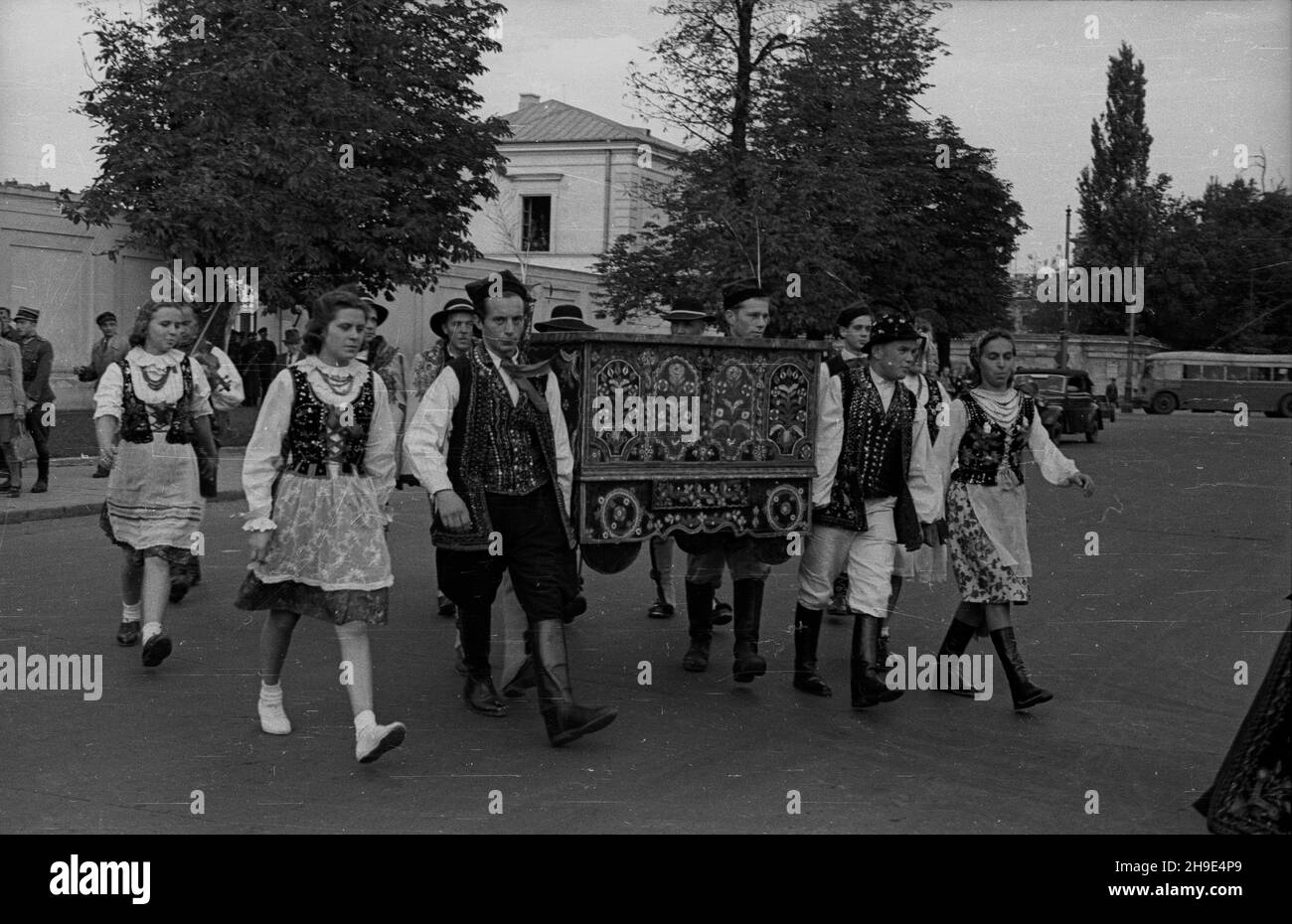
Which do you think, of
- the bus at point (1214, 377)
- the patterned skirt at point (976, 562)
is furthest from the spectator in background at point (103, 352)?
the bus at point (1214, 377)

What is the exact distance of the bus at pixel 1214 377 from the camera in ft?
40.4

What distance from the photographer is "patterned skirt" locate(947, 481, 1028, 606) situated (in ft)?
22.9

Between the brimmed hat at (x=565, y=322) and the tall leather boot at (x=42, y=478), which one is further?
the tall leather boot at (x=42, y=478)

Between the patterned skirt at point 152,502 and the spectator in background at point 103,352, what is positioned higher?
the spectator in background at point 103,352

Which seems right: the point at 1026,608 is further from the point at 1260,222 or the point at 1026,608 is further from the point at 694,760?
the point at 694,760

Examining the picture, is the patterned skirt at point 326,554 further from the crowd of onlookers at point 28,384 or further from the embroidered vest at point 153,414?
the crowd of onlookers at point 28,384

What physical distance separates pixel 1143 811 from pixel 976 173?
37.6 m

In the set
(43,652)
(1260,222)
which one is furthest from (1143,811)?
(43,652)

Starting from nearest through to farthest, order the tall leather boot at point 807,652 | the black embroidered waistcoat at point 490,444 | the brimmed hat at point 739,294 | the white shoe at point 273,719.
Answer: the white shoe at point 273,719 < the black embroidered waistcoat at point 490,444 < the tall leather boot at point 807,652 < the brimmed hat at point 739,294

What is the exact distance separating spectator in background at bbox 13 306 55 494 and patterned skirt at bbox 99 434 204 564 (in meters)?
7.86

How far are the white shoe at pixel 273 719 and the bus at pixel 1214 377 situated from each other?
738 cm

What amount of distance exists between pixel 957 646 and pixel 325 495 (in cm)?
333

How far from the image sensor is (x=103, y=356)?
50.6 ft

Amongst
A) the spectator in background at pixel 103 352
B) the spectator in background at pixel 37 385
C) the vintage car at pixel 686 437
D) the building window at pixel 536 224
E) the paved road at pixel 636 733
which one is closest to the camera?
the paved road at pixel 636 733
